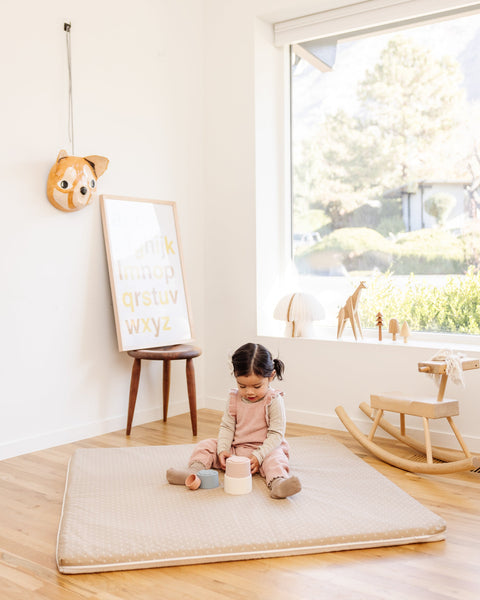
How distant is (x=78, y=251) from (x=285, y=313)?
3.86 ft

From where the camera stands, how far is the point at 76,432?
3.25 meters

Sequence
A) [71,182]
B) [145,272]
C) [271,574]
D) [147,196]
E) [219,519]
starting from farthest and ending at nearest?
1. [147,196]
2. [145,272]
3. [71,182]
4. [219,519]
5. [271,574]

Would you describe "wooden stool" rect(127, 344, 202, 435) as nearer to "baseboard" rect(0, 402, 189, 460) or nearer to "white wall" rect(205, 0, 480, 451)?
"baseboard" rect(0, 402, 189, 460)

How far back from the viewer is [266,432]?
2.61m

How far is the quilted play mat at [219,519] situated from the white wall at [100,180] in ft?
2.03

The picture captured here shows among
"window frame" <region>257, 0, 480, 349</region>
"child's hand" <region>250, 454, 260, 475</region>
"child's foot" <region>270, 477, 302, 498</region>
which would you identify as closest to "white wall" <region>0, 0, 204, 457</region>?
"window frame" <region>257, 0, 480, 349</region>

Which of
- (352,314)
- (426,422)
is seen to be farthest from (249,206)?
(426,422)

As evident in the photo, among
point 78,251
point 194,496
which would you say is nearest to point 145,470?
point 194,496

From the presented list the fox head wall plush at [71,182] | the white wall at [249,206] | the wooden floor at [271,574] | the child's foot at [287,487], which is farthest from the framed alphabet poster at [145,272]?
the child's foot at [287,487]

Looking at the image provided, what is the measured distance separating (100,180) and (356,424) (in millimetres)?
1825

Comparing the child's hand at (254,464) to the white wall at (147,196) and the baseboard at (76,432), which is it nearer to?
the white wall at (147,196)

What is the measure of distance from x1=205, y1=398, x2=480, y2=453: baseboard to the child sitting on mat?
2.77 feet

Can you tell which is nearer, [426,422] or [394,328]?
[426,422]

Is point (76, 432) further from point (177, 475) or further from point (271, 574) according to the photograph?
point (271, 574)
